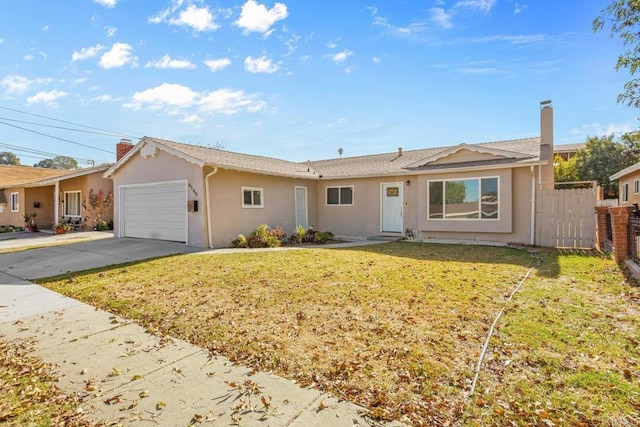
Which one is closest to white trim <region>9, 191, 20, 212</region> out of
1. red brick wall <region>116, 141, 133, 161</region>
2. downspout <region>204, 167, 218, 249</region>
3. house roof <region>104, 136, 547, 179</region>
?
red brick wall <region>116, 141, 133, 161</region>

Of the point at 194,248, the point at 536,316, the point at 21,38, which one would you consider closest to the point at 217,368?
the point at 536,316

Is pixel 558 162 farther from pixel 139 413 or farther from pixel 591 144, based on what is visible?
pixel 139 413

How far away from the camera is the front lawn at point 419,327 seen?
9.09 ft

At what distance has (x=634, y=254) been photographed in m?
7.62

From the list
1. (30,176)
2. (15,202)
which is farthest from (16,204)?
(30,176)

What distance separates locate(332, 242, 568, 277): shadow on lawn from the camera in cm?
831

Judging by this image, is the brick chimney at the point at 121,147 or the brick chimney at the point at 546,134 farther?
the brick chimney at the point at 121,147

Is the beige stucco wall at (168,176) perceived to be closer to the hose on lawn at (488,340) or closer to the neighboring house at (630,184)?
the hose on lawn at (488,340)

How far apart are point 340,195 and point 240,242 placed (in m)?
5.69

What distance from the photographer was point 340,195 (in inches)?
625

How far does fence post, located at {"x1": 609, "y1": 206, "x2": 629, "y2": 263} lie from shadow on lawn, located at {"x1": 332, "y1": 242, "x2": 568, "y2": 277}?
4.09ft

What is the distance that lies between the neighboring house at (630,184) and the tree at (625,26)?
9.22 metres

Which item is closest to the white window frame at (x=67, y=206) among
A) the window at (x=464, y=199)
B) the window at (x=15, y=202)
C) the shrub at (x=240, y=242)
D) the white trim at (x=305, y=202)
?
the window at (x=15, y=202)

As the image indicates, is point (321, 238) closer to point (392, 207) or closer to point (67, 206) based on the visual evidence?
point (392, 207)
